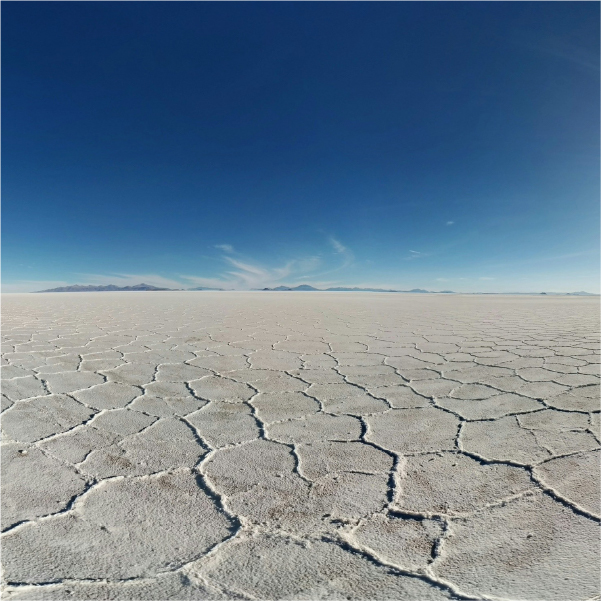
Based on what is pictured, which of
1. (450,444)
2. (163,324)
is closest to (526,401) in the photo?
(450,444)

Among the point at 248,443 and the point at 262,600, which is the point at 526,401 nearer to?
the point at 248,443

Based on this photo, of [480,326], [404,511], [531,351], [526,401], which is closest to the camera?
[404,511]

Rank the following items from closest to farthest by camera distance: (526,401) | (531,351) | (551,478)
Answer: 1. (551,478)
2. (526,401)
3. (531,351)

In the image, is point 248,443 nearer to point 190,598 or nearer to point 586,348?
point 190,598

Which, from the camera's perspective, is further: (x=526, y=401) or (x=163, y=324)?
(x=163, y=324)

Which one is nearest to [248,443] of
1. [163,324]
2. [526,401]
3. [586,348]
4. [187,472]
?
[187,472]

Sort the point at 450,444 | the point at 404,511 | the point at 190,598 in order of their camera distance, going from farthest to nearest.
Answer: the point at 450,444 < the point at 404,511 < the point at 190,598
